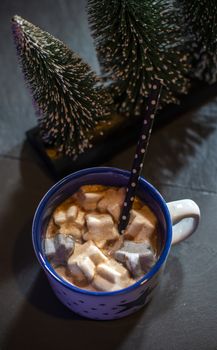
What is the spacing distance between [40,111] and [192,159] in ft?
0.71

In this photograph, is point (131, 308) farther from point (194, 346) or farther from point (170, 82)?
point (170, 82)

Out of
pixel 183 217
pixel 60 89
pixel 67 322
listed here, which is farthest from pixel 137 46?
pixel 67 322

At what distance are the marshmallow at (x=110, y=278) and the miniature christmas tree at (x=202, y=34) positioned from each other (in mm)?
309

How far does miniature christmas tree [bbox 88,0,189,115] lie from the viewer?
1.69 ft

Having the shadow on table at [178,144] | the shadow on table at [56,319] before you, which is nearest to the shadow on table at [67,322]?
the shadow on table at [56,319]

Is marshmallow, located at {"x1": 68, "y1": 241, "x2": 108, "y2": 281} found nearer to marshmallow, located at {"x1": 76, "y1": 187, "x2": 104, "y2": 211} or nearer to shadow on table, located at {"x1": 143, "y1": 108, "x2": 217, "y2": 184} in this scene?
marshmallow, located at {"x1": 76, "y1": 187, "x2": 104, "y2": 211}

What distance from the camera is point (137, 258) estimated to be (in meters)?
0.45

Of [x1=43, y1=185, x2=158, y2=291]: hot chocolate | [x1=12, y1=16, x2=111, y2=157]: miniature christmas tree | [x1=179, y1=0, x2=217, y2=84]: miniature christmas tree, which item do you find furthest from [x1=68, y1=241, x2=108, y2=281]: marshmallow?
[x1=179, y1=0, x2=217, y2=84]: miniature christmas tree

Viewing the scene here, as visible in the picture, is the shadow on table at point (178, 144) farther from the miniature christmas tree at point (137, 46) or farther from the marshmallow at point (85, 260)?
the marshmallow at point (85, 260)

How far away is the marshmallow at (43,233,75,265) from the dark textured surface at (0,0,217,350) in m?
0.07

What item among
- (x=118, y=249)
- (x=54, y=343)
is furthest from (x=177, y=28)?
(x=54, y=343)

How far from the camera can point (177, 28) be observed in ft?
1.83

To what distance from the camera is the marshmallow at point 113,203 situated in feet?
1.63

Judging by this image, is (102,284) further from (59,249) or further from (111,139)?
(111,139)
